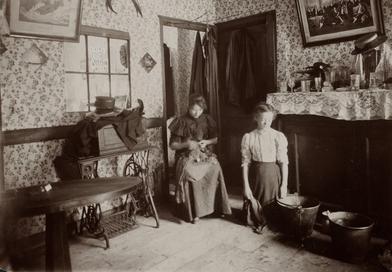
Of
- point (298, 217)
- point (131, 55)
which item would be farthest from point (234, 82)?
point (298, 217)

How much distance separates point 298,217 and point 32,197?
218 cm

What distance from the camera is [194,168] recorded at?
13.1 feet

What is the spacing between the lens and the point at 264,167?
3680 mm

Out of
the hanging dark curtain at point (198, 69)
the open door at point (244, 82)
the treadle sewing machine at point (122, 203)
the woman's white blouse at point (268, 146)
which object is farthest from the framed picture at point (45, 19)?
the open door at point (244, 82)

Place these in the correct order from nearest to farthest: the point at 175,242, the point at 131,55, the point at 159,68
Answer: the point at 175,242
the point at 131,55
the point at 159,68

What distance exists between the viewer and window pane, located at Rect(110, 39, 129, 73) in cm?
425

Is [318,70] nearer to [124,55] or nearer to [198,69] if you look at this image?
[198,69]

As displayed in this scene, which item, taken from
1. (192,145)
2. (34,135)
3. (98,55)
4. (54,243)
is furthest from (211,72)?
(54,243)

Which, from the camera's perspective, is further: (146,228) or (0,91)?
(146,228)

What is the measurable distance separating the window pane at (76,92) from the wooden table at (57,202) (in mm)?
1271

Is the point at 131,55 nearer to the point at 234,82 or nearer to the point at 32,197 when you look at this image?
the point at 234,82

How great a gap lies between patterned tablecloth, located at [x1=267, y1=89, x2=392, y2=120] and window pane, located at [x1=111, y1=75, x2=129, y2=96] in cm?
178

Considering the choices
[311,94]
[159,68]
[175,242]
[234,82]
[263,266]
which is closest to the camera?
[263,266]

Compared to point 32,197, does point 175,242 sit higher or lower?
lower
